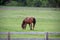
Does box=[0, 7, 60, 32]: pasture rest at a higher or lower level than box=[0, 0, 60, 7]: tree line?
lower

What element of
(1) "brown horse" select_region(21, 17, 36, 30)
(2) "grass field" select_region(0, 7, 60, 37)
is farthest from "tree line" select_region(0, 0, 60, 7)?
(1) "brown horse" select_region(21, 17, 36, 30)

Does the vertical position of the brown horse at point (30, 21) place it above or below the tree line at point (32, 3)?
below

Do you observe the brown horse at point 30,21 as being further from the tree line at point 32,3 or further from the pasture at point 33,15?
the tree line at point 32,3

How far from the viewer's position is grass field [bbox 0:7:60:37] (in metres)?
3.62

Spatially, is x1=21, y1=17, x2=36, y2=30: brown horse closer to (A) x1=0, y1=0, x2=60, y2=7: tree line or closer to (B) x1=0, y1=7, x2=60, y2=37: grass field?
(B) x1=0, y1=7, x2=60, y2=37: grass field

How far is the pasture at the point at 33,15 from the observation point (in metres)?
3.62

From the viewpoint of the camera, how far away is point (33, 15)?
3637 millimetres

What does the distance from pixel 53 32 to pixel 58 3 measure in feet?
1.49

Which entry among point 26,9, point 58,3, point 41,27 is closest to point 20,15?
point 26,9

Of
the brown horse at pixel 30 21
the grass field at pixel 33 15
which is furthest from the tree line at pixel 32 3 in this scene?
the brown horse at pixel 30 21

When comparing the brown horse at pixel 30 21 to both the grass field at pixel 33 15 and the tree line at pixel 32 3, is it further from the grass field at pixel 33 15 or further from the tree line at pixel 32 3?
the tree line at pixel 32 3

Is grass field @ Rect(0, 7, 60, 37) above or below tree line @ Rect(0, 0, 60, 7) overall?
below

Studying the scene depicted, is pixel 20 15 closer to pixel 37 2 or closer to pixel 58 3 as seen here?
pixel 37 2

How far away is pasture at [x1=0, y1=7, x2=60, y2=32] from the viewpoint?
3.62m
